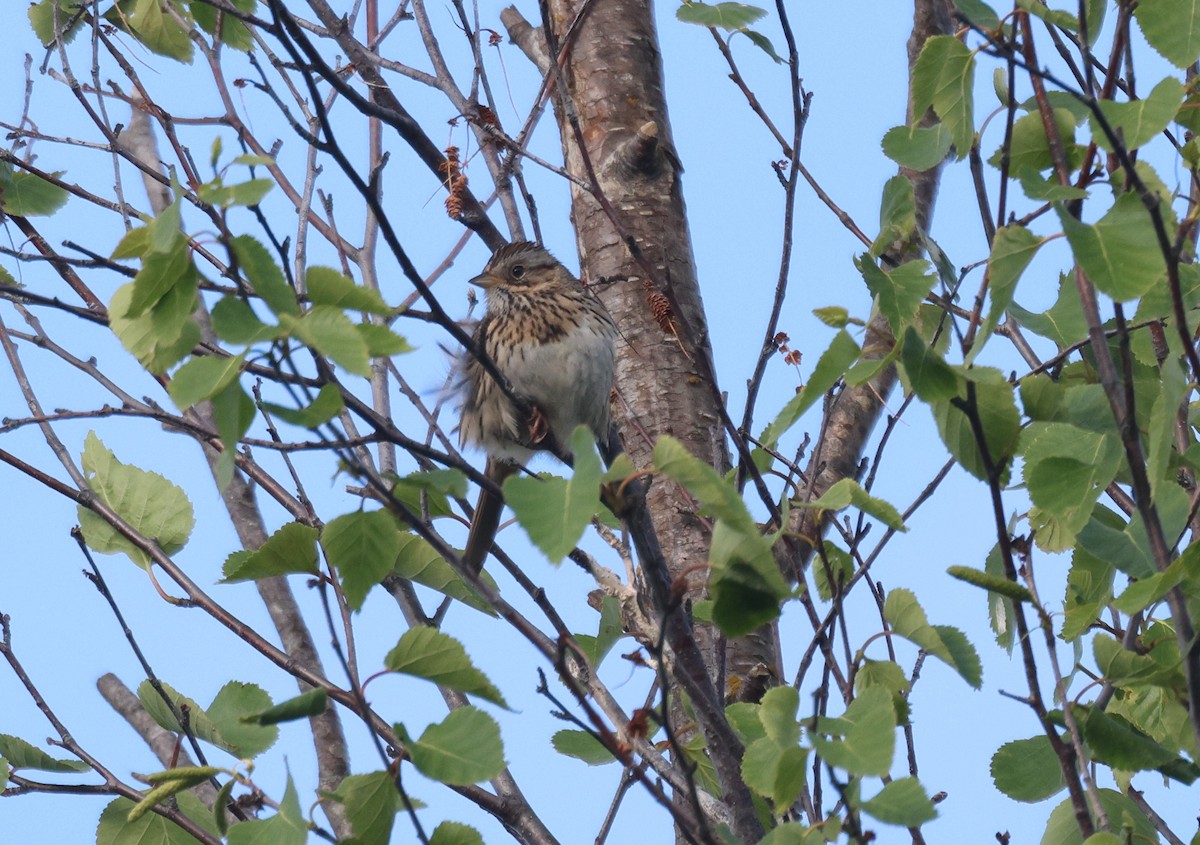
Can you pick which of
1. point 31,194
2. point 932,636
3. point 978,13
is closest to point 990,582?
point 932,636

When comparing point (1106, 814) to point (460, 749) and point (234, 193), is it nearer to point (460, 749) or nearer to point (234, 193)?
point (460, 749)

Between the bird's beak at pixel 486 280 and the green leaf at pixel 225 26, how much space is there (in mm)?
1439

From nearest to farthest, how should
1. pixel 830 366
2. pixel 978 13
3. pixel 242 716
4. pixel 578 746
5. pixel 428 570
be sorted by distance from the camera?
pixel 830 366 → pixel 242 716 → pixel 978 13 → pixel 428 570 → pixel 578 746

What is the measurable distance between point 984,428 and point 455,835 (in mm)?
1102

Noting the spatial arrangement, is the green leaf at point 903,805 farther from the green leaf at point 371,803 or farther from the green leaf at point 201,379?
the green leaf at point 201,379

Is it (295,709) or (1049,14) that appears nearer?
(295,709)

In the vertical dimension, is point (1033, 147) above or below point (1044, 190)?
above

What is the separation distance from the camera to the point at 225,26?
3.61m

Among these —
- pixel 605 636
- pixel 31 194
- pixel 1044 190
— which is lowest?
pixel 605 636

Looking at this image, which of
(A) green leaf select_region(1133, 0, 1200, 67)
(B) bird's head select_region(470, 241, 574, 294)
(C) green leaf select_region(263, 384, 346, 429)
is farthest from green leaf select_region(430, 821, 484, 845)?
(B) bird's head select_region(470, 241, 574, 294)

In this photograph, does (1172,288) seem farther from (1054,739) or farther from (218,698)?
(218,698)

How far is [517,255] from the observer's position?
4902mm

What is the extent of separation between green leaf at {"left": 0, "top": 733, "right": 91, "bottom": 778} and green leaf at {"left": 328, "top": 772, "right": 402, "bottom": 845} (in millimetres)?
766

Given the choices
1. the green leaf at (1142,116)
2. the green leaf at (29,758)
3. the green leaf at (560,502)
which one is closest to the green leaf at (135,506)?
the green leaf at (29,758)
